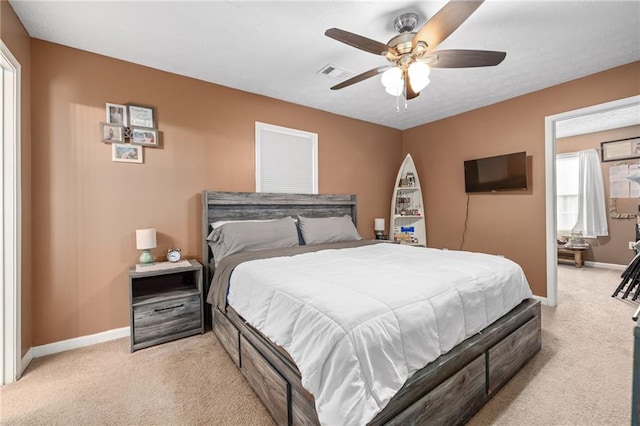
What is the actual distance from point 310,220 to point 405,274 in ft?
5.80

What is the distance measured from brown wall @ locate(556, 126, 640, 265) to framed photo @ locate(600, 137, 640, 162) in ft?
0.25

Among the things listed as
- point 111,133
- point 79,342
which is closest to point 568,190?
point 111,133

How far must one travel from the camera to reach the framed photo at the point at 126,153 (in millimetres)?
2639

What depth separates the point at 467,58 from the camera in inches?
76.3

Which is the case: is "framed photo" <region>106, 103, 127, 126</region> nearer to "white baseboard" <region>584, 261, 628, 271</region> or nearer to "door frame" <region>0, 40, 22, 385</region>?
"door frame" <region>0, 40, 22, 385</region>

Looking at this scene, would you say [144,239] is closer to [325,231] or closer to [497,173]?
[325,231]

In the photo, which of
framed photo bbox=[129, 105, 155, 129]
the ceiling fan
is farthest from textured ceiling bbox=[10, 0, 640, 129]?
framed photo bbox=[129, 105, 155, 129]

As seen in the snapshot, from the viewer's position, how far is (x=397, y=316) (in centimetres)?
127

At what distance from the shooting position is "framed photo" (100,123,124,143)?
257 cm

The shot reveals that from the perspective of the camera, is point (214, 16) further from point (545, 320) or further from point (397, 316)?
point (545, 320)

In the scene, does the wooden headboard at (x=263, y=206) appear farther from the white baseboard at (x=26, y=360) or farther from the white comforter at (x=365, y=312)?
the white baseboard at (x=26, y=360)

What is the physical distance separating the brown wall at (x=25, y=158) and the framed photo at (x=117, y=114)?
52 cm

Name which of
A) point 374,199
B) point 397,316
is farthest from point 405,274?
point 374,199

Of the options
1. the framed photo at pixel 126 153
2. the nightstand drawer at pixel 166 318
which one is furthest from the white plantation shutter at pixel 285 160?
the nightstand drawer at pixel 166 318
